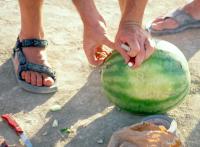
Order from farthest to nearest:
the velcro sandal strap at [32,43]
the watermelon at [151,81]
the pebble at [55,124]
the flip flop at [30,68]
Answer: the velcro sandal strap at [32,43] → the flip flop at [30,68] → the pebble at [55,124] → the watermelon at [151,81]

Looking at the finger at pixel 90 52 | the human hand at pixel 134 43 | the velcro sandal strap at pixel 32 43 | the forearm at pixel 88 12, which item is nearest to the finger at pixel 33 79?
the velcro sandal strap at pixel 32 43

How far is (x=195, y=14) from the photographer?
4145 millimetres

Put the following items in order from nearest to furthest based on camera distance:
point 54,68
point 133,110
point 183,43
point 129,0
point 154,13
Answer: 1. point 129,0
2. point 133,110
3. point 54,68
4. point 183,43
5. point 154,13

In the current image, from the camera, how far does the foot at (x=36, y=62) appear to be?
134 inches

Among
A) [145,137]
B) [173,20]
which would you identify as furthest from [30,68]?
[173,20]

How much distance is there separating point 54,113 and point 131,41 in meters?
0.85

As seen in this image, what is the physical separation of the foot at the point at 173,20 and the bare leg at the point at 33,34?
1040 mm

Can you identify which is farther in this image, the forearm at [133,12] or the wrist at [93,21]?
the wrist at [93,21]

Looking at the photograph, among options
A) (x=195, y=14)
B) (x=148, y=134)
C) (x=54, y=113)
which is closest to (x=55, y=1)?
(x=195, y=14)

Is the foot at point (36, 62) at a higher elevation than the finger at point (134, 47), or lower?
lower

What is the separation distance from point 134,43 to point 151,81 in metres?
0.30

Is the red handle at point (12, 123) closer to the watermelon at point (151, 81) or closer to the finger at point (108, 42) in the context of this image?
the watermelon at point (151, 81)

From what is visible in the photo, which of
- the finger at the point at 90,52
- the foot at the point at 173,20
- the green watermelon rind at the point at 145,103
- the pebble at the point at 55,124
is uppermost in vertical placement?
the foot at the point at 173,20

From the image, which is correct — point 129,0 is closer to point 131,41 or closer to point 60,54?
point 131,41
